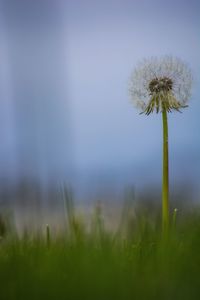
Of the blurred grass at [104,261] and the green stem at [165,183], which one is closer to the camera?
the blurred grass at [104,261]

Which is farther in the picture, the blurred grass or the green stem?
the green stem

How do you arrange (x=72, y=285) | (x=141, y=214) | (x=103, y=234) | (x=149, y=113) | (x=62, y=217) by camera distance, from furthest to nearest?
(x=149, y=113) < (x=62, y=217) < (x=141, y=214) < (x=103, y=234) < (x=72, y=285)

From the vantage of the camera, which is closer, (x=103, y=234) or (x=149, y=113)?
(x=103, y=234)

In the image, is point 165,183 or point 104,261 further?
point 165,183

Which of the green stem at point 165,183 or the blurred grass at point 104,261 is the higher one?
the green stem at point 165,183

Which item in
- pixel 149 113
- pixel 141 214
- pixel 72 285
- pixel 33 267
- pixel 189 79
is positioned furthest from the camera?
pixel 189 79

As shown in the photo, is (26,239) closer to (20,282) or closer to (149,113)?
(20,282)

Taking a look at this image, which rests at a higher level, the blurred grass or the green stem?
the green stem

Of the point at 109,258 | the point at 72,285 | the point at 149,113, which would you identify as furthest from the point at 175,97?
the point at 72,285
